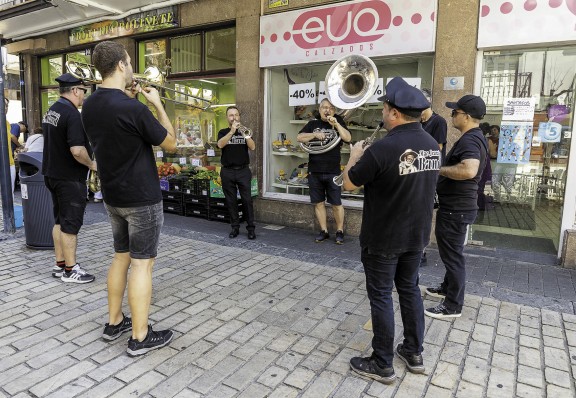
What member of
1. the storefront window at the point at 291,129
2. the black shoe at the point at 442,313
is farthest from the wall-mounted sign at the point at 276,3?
the black shoe at the point at 442,313

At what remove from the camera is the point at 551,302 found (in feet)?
13.0

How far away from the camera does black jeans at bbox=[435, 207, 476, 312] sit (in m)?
3.52

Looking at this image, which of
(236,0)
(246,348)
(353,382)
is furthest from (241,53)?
(353,382)

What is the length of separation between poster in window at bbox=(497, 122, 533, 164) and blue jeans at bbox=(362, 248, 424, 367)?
361 centimetres

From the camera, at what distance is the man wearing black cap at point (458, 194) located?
3385 mm

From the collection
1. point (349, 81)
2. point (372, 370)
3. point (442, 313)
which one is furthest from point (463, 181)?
point (349, 81)

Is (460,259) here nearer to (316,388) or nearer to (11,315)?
(316,388)

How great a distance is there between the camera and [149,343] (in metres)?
2.97

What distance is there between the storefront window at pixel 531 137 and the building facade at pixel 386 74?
1 cm

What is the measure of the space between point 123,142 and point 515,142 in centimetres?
487

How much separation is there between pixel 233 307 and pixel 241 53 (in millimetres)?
4796

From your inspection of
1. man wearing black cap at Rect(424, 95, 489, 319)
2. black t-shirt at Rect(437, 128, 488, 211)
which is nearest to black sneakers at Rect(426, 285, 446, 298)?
man wearing black cap at Rect(424, 95, 489, 319)

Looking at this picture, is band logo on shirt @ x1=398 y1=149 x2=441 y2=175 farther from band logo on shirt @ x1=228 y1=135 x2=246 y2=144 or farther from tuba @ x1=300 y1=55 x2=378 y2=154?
band logo on shirt @ x1=228 y1=135 x2=246 y2=144

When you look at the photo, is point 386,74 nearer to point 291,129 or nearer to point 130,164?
point 291,129
